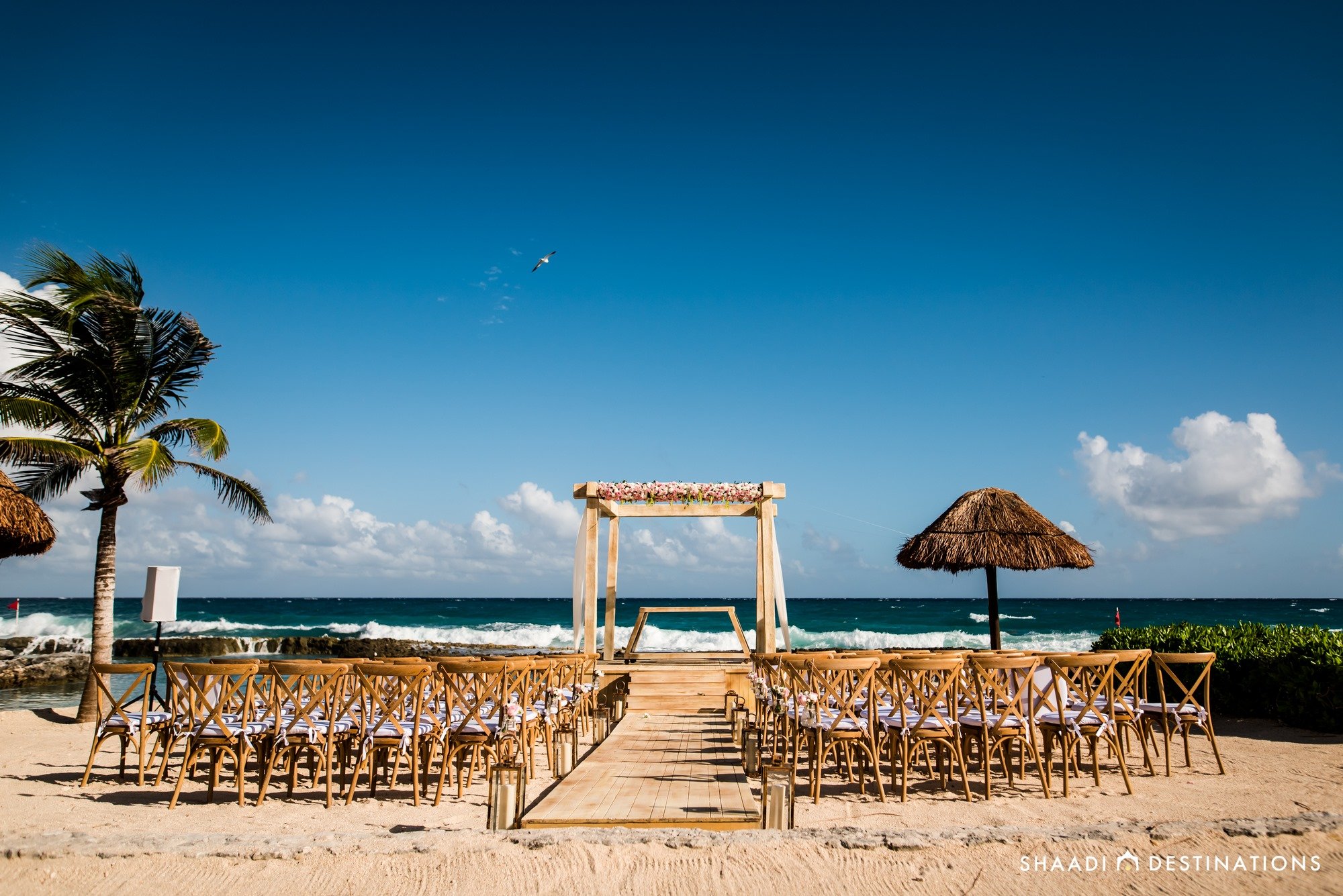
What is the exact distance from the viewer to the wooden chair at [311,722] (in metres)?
5.55

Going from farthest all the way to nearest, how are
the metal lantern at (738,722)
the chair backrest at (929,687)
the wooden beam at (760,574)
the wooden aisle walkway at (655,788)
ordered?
the wooden beam at (760,574) → the metal lantern at (738,722) → the chair backrest at (929,687) → the wooden aisle walkway at (655,788)

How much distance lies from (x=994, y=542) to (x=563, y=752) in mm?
7079

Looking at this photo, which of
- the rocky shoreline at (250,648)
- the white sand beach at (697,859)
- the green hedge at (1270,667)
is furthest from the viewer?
the rocky shoreline at (250,648)

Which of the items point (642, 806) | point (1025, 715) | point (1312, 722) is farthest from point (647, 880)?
point (1312, 722)

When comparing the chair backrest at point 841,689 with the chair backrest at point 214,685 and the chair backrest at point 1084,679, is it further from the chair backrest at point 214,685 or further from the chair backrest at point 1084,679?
the chair backrest at point 214,685

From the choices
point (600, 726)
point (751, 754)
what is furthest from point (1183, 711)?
point (600, 726)

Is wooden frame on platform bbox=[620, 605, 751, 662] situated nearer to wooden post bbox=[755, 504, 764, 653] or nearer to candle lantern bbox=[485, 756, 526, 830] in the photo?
wooden post bbox=[755, 504, 764, 653]

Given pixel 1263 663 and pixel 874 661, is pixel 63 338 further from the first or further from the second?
pixel 1263 663

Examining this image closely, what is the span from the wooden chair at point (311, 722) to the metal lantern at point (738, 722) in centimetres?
338

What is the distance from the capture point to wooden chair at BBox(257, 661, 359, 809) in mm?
5547

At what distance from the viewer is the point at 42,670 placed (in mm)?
18078

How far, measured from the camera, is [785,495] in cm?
1193

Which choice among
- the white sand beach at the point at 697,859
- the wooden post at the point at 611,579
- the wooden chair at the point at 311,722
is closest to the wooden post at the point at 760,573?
the wooden post at the point at 611,579

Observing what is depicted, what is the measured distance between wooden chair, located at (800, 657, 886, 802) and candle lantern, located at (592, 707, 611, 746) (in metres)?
2.42
